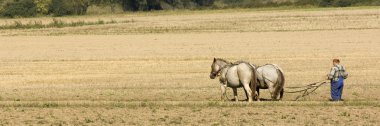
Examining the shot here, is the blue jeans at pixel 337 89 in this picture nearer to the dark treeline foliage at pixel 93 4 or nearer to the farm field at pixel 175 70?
the farm field at pixel 175 70

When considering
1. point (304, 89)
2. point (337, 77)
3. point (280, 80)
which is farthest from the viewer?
point (304, 89)

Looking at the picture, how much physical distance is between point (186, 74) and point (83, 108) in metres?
9.75

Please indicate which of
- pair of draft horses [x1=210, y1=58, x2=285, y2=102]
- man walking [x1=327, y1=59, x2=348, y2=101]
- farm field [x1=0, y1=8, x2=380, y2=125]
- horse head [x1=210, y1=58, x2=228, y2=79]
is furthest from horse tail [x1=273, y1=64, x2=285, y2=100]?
horse head [x1=210, y1=58, x2=228, y2=79]

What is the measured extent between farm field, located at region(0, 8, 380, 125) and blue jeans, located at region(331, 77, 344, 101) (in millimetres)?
285

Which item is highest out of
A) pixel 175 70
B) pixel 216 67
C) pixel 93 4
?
pixel 216 67

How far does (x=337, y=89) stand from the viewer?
78.1 ft

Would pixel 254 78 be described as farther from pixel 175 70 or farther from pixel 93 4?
pixel 93 4

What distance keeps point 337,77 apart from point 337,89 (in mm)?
499

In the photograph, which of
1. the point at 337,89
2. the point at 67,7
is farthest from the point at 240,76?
the point at 67,7

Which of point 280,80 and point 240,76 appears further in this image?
point 240,76

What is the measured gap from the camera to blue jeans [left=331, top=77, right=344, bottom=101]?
23.5 m

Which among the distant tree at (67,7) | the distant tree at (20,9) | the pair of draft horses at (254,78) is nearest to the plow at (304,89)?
the pair of draft horses at (254,78)

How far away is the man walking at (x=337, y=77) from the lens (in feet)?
76.3

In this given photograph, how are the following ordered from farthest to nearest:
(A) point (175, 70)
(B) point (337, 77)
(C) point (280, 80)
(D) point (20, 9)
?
(D) point (20, 9) < (A) point (175, 70) < (B) point (337, 77) < (C) point (280, 80)
